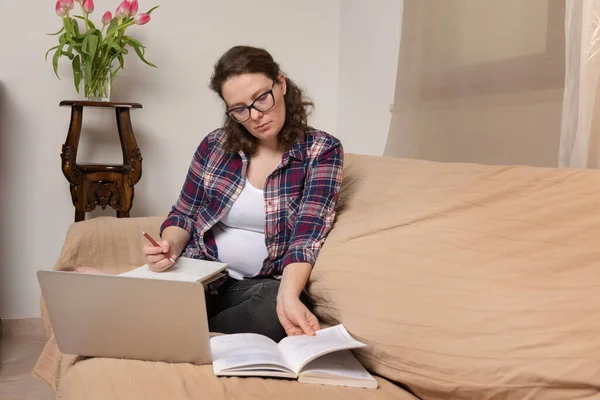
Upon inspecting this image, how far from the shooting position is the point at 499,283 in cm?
105

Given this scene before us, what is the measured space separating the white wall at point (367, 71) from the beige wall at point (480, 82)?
23cm

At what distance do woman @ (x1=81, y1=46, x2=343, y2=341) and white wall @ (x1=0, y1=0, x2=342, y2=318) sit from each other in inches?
46.5

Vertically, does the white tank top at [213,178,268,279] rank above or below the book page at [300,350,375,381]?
above

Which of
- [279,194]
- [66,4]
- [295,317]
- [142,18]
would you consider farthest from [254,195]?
[66,4]

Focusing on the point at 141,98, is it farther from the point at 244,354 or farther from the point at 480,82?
the point at 244,354

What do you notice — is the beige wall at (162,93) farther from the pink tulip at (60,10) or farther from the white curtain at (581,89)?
the white curtain at (581,89)

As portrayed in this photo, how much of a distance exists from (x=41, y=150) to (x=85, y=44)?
57 cm

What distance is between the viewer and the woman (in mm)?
1512

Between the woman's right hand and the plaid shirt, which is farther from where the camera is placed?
the plaid shirt

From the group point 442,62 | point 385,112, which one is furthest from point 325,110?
point 442,62

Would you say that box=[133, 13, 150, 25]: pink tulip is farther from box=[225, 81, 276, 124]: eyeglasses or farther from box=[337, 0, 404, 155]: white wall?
box=[225, 81, 276, 124]: eyeglasses

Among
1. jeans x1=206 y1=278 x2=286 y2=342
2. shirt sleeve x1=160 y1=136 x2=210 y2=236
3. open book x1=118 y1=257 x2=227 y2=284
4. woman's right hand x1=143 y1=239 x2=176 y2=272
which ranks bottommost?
jeans x1=206 y1=278 x2=286 y2=342

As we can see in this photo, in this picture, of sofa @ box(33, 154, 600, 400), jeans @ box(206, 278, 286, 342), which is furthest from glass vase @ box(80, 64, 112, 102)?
sofa @ box(33, 154, 600, 400)

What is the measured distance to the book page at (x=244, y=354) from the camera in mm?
1093
